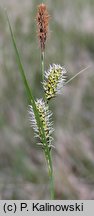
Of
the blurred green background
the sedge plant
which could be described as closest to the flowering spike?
the sedge plant

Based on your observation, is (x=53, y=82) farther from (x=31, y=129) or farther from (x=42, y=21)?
(x=31, y=129)

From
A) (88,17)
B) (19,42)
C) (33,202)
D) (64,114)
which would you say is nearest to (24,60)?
(19,42)

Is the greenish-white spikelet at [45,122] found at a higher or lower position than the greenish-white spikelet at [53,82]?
lower

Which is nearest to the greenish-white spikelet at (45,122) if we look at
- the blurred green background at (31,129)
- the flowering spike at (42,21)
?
the flowering spike at (42,21)

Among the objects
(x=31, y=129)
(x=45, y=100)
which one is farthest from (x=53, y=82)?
(x=31, y=129)

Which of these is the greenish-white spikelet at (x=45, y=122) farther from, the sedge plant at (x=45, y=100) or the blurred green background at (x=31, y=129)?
the blurred green background at (x=31, y=129)

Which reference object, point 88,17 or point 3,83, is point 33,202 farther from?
point 88,17
